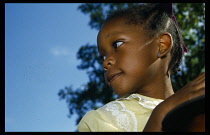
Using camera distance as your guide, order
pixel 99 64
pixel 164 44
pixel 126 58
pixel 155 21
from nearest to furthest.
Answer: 1. pixel 126 58
2. pixel 164 44
3. pixel 155 21
4. pixel 99 64

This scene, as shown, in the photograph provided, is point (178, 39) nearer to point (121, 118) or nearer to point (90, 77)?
point (121, 118)

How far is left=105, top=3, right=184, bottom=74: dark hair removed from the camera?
2838 millimetres

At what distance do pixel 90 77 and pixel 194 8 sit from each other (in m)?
8.30

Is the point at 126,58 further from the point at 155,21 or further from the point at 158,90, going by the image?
the point at 155,21

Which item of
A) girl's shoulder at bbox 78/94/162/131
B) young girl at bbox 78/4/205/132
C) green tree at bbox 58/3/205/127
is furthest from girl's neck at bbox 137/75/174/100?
green tree at bbox 58/3/205/127

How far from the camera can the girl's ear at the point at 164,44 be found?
277 cm

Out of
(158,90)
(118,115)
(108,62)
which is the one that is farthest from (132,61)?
(118,115)

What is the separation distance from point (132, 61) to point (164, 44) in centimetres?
50

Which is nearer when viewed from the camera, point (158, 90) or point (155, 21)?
point (158, 90)

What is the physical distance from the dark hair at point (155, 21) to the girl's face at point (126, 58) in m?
0.17

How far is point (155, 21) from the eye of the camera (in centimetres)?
295

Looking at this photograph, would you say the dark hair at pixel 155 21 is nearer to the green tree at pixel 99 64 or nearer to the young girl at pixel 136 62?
the young girl at pixel 136 62

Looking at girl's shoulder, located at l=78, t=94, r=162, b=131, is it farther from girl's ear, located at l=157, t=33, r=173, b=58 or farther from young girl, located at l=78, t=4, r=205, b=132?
girl's ear, located at l=157, t=33, r=173, b=58

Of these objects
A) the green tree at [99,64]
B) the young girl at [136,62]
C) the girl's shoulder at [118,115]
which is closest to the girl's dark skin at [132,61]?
the young girl at [136,62]
